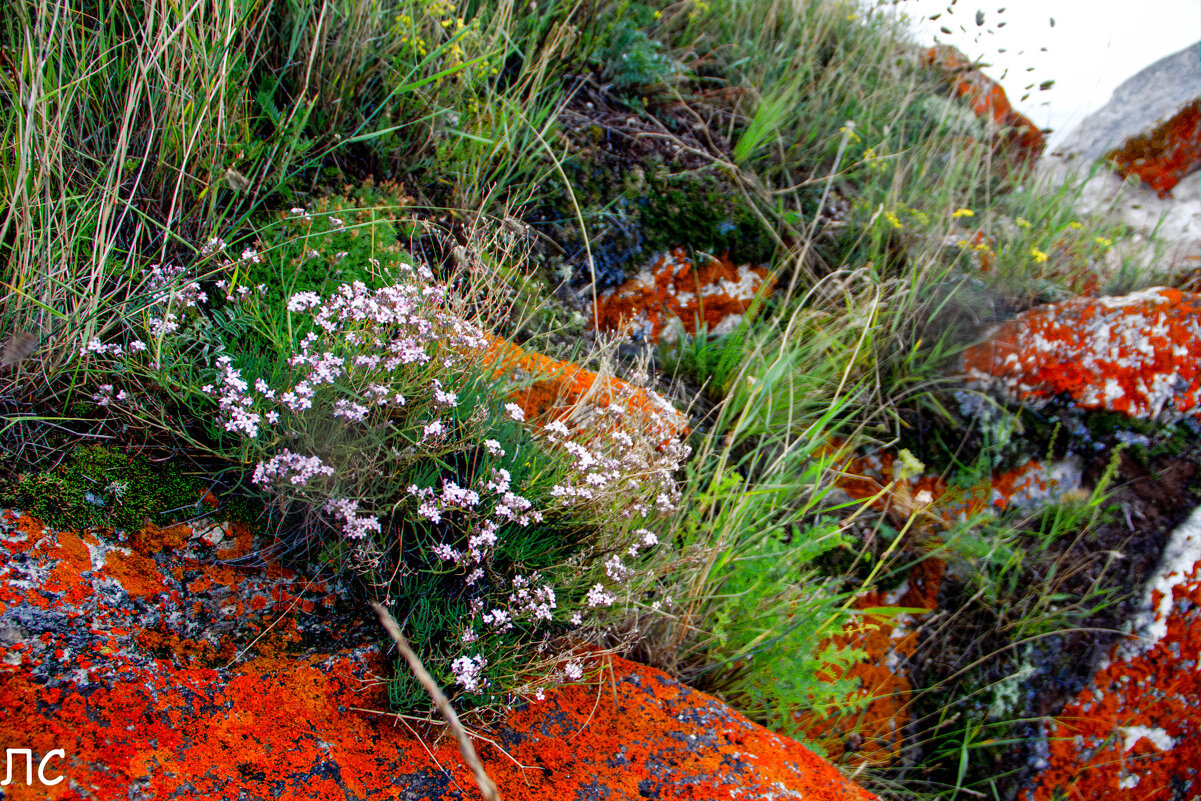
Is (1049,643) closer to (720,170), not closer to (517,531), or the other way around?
(517,531)

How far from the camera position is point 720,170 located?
12.8 feet

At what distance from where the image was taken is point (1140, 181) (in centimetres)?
582

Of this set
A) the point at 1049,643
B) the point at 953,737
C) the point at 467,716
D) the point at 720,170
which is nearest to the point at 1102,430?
the point at 1049,643

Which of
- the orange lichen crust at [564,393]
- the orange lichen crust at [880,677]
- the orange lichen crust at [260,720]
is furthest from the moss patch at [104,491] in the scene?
the orange lichen crust at [880,677]

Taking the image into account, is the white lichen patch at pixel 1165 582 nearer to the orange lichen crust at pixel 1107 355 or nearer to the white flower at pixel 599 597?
the orange lichen crust at pixel 1107 355

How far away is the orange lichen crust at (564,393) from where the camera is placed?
230 cm

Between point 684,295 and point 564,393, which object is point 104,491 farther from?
point 684,295

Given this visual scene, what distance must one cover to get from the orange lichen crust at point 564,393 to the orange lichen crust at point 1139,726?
2123 millimetres

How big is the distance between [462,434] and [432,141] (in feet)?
5.29

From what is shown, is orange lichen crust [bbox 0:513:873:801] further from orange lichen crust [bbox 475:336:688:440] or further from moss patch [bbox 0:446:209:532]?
orange lichen crust [bbox 475:336:688:440]

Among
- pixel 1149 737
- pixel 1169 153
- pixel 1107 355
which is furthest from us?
pixel 1169 153

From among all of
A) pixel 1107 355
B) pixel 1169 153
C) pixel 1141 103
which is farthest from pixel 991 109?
pixel 1107 355

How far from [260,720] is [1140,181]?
7410mm

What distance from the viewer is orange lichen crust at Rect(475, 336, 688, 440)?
2.30 meters
